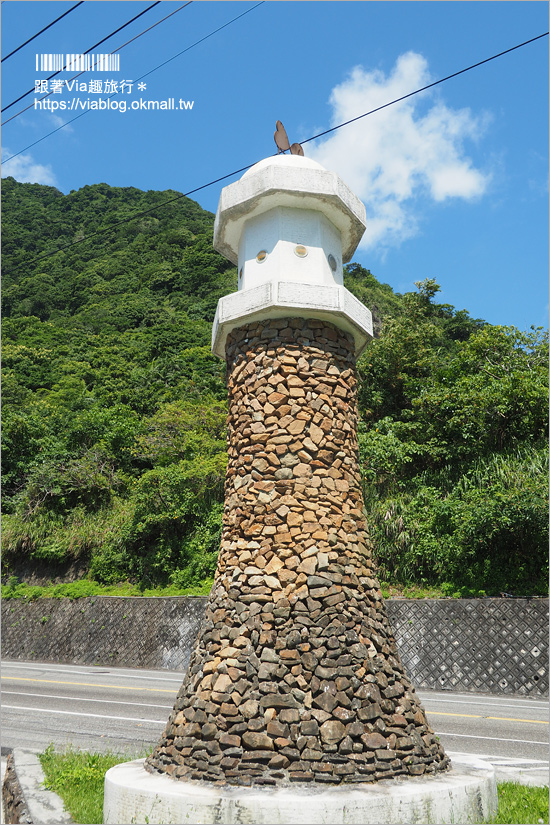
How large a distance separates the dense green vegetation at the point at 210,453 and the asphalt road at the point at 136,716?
14.3 feet

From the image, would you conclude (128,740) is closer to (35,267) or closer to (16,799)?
(16,799)

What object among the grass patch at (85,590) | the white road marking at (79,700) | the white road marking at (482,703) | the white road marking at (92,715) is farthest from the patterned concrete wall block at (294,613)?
the grass patch at (85,590)

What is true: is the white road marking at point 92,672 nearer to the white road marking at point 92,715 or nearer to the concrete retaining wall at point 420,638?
the concrete retaining wall at point 420,638

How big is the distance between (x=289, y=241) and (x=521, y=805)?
198 inches

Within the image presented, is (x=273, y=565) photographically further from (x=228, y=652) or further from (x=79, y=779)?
(x=79, y=779)

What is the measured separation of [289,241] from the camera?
5.82 metres

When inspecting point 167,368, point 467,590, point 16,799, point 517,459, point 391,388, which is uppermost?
point 167,368

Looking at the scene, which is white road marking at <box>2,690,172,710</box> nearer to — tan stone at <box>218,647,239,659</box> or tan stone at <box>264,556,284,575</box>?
tan stone at <box>218,647,239,659</box>

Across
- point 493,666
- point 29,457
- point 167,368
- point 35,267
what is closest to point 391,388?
point 493,666

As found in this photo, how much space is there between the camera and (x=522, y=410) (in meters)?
18.0

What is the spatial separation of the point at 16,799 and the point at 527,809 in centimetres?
406

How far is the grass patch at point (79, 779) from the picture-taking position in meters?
4.76

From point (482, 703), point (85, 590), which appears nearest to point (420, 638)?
point (482, 703)

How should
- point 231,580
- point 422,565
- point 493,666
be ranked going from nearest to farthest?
1. point 231,580
2. point 493,666
3. point 422,565
